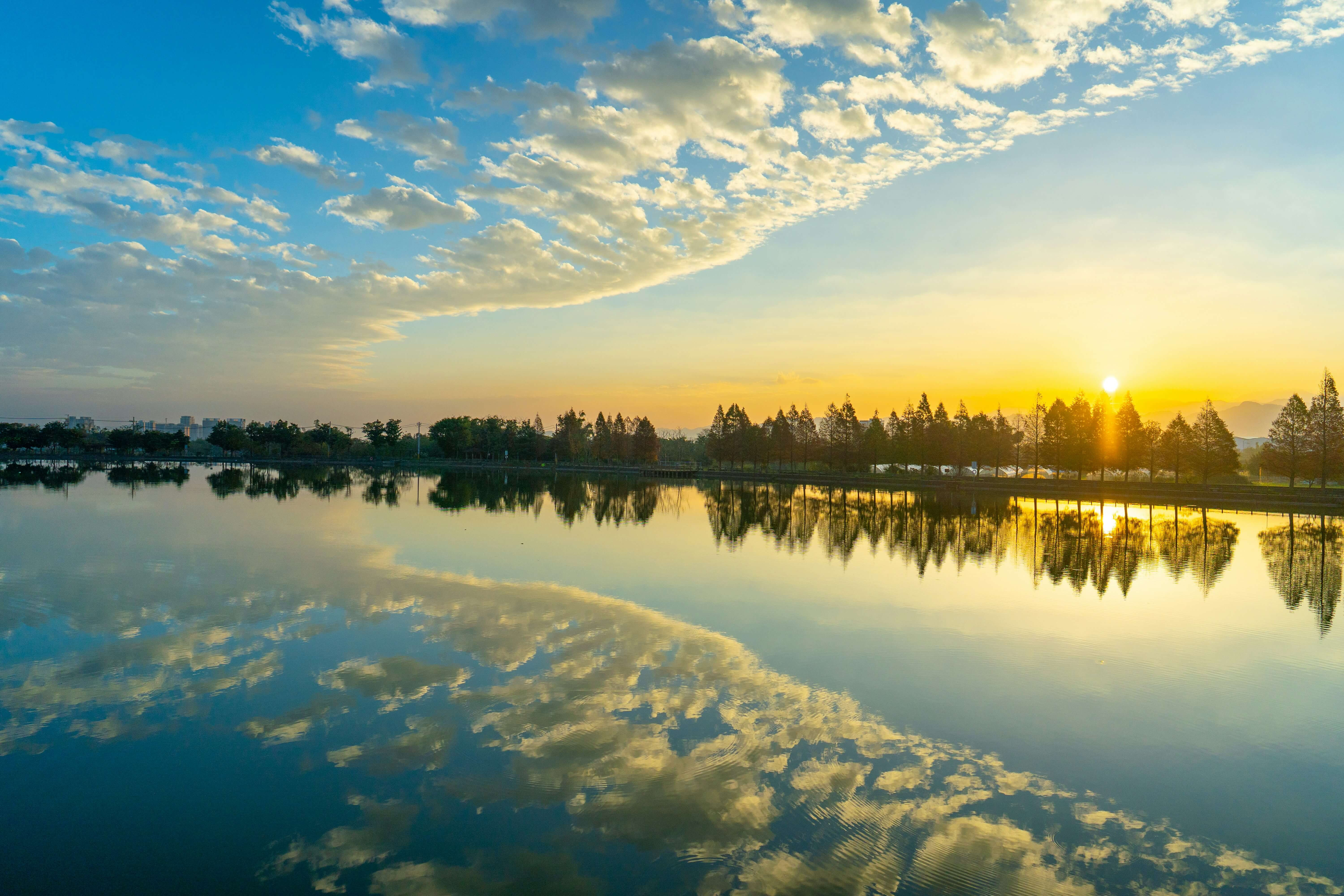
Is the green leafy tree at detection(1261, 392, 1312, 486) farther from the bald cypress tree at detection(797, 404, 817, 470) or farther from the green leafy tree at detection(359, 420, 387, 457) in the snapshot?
the green leafy tree at detection(359, 420, 387, 457)

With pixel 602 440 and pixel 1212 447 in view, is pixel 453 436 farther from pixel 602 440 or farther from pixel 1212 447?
pixel 1212 447

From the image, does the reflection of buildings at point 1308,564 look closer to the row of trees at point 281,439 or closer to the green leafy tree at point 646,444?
the green leafy tree at point 646,444

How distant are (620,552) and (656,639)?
10021 millimetres

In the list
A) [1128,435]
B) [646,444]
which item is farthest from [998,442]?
[646,444]

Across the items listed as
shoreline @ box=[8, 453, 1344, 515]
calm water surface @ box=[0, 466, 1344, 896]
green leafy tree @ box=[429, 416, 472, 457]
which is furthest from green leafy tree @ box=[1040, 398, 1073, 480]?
green leafy tree @ box=[429, 416, 472, 457]

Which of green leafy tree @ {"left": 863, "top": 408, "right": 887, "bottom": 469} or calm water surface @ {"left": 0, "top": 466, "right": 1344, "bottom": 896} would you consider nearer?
calm water surface @ {"left": 0, "top": 466, "right": 1344, "bottom": 896}

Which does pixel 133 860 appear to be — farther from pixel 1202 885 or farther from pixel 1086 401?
pixel 1086 401

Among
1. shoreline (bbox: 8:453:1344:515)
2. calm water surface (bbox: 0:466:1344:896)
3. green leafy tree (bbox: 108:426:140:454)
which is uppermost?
green leafy tree (bbox: 108:426:140:454)

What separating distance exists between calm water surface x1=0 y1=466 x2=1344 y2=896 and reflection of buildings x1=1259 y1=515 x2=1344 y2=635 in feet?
0.96

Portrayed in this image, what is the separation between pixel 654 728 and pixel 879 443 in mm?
79822

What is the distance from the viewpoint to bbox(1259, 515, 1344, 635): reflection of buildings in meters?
16.2

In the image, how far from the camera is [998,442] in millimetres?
79938

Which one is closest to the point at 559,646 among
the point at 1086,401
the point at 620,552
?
the point at 620,552

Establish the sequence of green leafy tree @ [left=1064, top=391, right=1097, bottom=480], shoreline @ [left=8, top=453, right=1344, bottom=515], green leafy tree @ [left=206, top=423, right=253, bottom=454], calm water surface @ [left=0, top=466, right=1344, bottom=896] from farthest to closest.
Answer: green leafy tree @ [left=206, top=423, right=253, bottom=454] → green leafy tree @ [left=1064, top=391, right=1097, bottom=480] → shoreline @ [left=8, top=453, right=1344, bottom=515] → calm water surface @ [left=0, top=466, right=1344, bottom=896]
